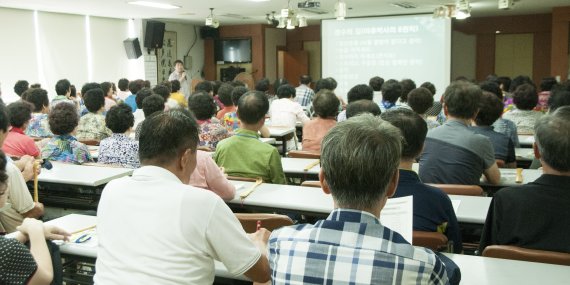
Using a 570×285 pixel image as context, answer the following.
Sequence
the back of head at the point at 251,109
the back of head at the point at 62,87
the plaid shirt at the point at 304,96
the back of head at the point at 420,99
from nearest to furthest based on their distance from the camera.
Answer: the back of head at the point at 251,109, the back of head at the point at 420,99, the back of head at the point at 62,87, the plaid shirt at the point at 304,96

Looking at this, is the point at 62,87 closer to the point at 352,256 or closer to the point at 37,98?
the point at 37,98

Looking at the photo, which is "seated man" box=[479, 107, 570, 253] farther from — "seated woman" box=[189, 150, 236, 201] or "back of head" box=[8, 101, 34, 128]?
"back of head" box=[8, 101, 34, 128]

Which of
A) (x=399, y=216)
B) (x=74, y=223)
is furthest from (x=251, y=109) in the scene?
(x=399, y=216)

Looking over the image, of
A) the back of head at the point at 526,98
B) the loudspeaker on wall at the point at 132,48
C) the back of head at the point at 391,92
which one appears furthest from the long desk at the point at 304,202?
the loudspeaker on wall at the point at 132,48

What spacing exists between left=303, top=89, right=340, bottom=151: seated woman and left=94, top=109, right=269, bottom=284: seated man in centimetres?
324

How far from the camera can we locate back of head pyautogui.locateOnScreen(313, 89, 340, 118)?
499 cm

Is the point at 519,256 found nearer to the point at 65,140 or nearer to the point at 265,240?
the point at 265,240

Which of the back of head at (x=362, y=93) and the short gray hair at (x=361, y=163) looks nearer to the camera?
the short gray hair at (x=361, y=163)

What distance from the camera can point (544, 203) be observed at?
2.01 meters

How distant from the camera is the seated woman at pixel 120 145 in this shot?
3.92 meters

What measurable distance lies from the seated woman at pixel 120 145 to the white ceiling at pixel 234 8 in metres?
5.72

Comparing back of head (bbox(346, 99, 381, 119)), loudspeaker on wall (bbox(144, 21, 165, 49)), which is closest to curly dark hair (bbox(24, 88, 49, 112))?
back of head (bbox(346, 99, 381, 119))

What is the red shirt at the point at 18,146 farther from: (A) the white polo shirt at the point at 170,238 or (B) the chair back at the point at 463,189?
(B) the chair back at the point at 463,189

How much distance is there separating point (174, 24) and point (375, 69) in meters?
5.35
